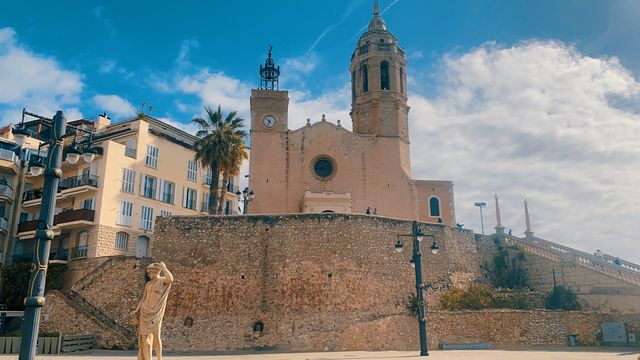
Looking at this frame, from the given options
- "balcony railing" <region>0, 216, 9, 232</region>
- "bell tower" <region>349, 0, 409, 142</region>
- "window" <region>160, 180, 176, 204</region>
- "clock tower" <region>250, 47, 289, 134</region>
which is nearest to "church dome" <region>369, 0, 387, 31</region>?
"bell tower" <region>349, 0, 409, 142</region>

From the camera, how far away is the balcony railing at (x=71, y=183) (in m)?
31.4

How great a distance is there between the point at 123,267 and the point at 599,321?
22.2 meters

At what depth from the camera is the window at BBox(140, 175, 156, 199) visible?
33.5 meters

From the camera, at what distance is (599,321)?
80.6 ft

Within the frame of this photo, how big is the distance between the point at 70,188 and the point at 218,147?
9617 millimetres

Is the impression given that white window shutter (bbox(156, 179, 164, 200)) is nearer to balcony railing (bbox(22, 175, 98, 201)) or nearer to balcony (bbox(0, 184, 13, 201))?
balcony railing (bbox(22, 175, 98, 201))

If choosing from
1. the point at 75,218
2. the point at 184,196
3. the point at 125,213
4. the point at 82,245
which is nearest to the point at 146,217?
the point at 125,213

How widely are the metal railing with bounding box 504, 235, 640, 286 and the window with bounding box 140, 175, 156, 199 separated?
21863 millimetres

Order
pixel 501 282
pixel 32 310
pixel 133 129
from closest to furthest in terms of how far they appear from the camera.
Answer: pixel 32 310 → pixel 501 282 → pixel 133 129

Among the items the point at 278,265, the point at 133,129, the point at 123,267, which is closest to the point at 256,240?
the point at 278,265

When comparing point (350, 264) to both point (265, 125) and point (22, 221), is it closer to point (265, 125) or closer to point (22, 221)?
point (265, 125)

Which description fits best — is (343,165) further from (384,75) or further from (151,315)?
(151,315)

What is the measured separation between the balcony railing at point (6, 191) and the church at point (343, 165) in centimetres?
1478

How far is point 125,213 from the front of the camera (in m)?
32.2
